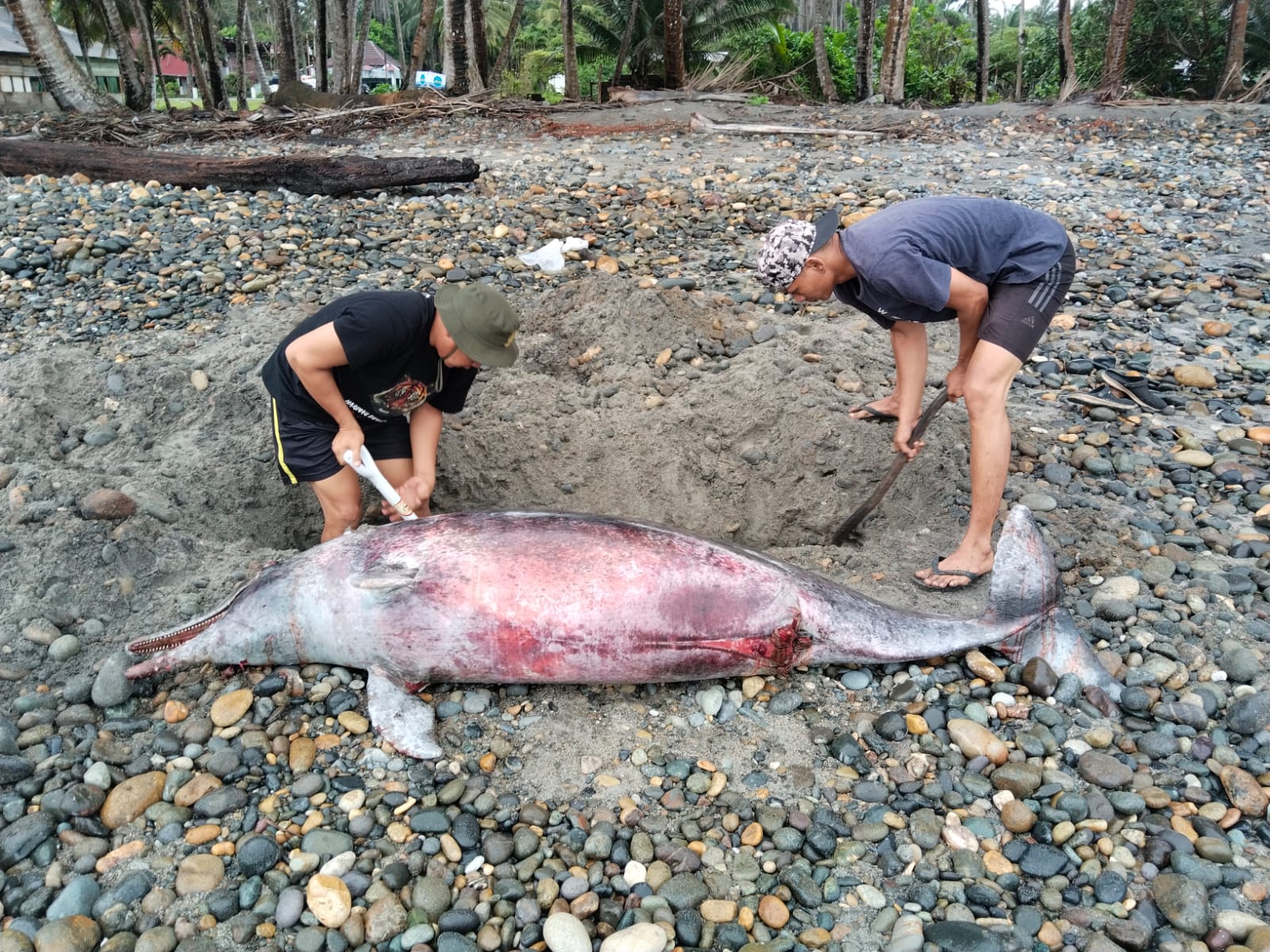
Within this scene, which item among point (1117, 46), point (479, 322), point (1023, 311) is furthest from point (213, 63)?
point (1023, 311)

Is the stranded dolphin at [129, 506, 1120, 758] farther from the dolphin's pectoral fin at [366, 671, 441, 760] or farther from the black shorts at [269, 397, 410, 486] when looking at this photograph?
the black shorts at [269, 397, 410, 486]

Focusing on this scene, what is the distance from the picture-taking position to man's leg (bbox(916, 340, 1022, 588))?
3467mm

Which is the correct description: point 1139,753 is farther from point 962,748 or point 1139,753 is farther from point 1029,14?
point 1029,14

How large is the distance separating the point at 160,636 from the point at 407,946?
5.25ft

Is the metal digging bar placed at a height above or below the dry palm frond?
below

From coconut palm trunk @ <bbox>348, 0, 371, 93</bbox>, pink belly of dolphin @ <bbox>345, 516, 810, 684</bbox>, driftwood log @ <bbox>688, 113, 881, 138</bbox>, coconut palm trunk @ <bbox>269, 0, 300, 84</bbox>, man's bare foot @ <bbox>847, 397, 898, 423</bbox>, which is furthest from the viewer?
coconut palm trunk @ <bbox>348, 0, 371, 93</bbox>

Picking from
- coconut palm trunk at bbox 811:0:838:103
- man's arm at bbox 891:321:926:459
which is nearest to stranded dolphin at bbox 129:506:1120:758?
man's arm at bbox 891:321:926:459

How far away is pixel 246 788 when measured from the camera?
281 centimetres

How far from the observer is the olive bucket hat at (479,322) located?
341 cm

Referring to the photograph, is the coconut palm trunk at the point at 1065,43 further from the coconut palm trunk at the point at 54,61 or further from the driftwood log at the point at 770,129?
the coconut palm trunk at the point at 54,61

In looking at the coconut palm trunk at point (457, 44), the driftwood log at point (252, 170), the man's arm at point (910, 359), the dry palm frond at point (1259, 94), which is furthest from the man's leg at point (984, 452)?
the dry palm frond at point (1259, 94)

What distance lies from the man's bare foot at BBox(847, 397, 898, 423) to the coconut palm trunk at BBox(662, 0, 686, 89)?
38.0 feet

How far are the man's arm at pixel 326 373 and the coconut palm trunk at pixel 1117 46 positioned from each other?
13584 mm

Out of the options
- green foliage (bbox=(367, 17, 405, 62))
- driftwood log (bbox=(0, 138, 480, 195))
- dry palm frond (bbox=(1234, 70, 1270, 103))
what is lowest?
driftwood log (bbox=(0, 138, 480, 195))
